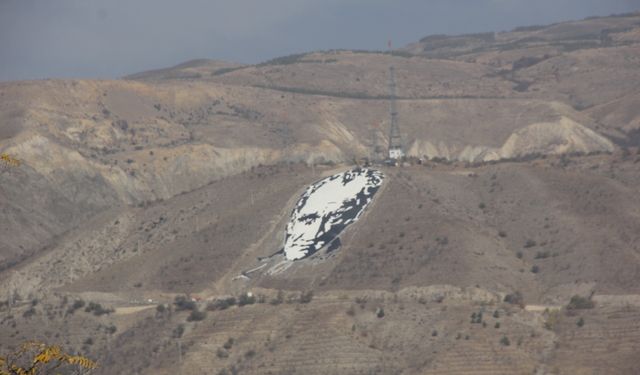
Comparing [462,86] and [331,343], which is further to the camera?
[462,86]

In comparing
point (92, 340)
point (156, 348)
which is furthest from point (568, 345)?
Result: point (92, 340)

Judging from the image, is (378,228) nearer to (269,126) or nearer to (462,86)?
(269,126)

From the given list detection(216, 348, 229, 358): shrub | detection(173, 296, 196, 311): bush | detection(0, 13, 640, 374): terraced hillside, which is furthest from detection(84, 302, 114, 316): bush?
detection(216, 348, 229, 358): shrub

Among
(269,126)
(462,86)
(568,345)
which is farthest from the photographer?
(462,86)

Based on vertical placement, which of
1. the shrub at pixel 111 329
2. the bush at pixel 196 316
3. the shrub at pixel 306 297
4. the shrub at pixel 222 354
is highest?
the shrub at pixel 306 297

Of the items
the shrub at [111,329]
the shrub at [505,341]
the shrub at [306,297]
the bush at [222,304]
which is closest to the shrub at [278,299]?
the shrub at [306,297]

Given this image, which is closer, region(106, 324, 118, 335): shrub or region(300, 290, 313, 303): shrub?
region(300, 290, 313, 303): shrub

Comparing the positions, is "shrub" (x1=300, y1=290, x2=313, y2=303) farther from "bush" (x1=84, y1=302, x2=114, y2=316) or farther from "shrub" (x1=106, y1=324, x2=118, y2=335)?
"bush" (x1=84, y1=302, x2=114, y2=316)

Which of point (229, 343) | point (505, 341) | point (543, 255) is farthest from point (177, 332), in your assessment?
point (543, 255)

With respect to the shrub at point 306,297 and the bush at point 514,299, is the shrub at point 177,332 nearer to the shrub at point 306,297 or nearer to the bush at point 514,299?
the shrub at point 306,297

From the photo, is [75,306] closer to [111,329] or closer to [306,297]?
[111,329]

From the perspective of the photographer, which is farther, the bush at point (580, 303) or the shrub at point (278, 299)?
the shrub at point (278, 299)
